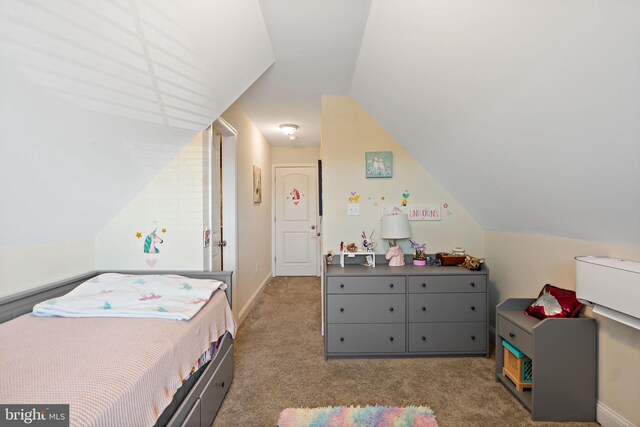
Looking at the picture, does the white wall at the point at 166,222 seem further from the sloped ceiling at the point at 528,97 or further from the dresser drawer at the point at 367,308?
the sloped ceiling at the point at 528,97

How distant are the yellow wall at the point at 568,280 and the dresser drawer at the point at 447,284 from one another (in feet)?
1.04

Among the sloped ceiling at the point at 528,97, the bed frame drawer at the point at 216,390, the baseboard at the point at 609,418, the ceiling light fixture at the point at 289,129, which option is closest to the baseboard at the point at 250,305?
the bed frame drawer at the point at 216,390

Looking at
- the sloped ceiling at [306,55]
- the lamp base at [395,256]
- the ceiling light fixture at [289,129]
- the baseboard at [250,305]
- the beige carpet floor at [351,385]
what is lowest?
the beige carpet floor at [351,385]

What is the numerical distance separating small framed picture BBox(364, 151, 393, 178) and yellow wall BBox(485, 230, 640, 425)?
110cm

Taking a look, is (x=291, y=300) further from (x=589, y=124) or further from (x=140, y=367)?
(x=589, y=124)

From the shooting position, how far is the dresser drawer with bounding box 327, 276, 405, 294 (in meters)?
2.52

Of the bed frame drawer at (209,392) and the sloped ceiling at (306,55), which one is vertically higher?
the sloped ceiling at (306,55)

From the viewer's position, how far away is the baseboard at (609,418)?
162 centimetres

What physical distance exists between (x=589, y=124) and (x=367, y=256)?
192cm

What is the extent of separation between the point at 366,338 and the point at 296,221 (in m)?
3.32

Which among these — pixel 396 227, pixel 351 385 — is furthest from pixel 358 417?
pixel 396 227

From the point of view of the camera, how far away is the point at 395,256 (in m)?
2.80

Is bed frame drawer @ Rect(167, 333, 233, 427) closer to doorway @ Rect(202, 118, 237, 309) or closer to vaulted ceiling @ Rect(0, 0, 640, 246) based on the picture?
doorway @ Rect(202, 118, 237, 309)

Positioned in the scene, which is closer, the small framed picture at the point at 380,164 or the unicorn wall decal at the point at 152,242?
the unicorn wall decal at the point at 152,242
